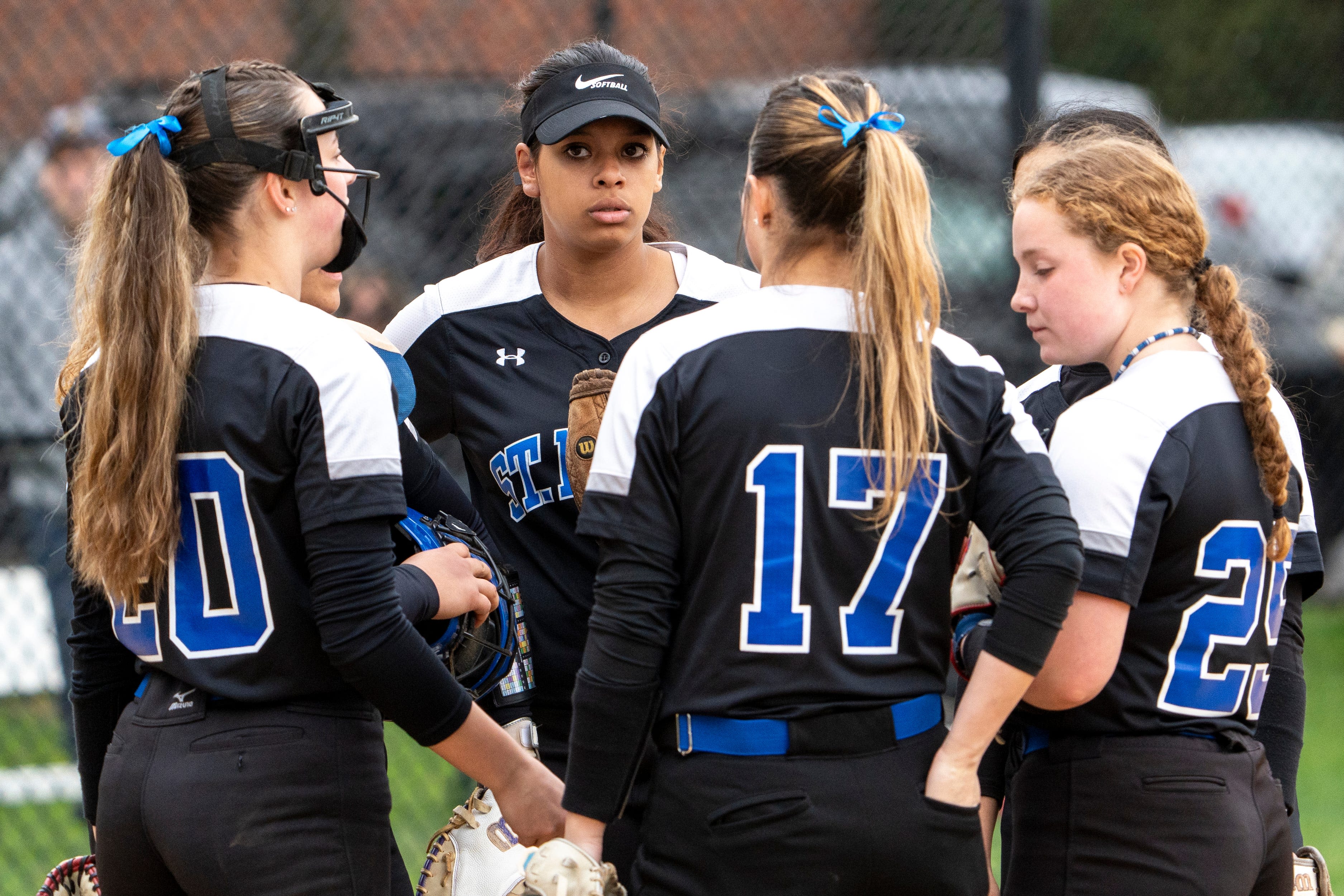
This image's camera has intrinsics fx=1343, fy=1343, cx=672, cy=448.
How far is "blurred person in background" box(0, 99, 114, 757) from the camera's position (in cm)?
449

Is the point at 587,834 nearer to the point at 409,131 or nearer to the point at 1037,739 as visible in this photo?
the point at 1037,739

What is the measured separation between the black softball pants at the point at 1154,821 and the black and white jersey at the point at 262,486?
3.61 ft

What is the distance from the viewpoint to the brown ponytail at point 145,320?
1938mm

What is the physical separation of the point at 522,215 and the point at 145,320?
1.18 metres

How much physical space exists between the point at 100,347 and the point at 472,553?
0.70m

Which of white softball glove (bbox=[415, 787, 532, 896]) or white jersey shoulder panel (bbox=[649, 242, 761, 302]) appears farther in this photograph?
white jersey shoulder panel (bbox=[649, 242, 761, 302])

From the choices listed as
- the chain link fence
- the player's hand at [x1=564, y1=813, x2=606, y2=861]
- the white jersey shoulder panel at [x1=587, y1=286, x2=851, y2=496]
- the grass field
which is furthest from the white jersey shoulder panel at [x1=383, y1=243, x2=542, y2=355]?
the grass field

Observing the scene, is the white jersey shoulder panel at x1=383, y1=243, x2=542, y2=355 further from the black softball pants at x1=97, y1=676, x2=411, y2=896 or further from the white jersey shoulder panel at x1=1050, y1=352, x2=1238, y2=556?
the white jersey shoulder panel at x1=1050, y1=352, x2=1238, y2=556

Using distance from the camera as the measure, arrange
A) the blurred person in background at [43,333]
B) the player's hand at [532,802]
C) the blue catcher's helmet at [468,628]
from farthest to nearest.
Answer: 1. the blurred person in background at [43,333]
2. the blue catcher's helmet at [468,628]
3. the player's hand at [532,802]

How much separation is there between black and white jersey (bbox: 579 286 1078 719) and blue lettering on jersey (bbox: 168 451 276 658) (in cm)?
51

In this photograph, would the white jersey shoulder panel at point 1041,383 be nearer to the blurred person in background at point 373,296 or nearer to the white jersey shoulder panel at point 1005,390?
the white jersey shoulder panel at point 1005,390

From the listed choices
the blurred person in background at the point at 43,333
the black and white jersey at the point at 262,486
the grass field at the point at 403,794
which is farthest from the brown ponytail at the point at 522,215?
the blurred person in background at the point at 43,333

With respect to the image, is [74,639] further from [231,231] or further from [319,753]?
[231,231]

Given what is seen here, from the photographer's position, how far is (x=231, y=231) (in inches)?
83.2
